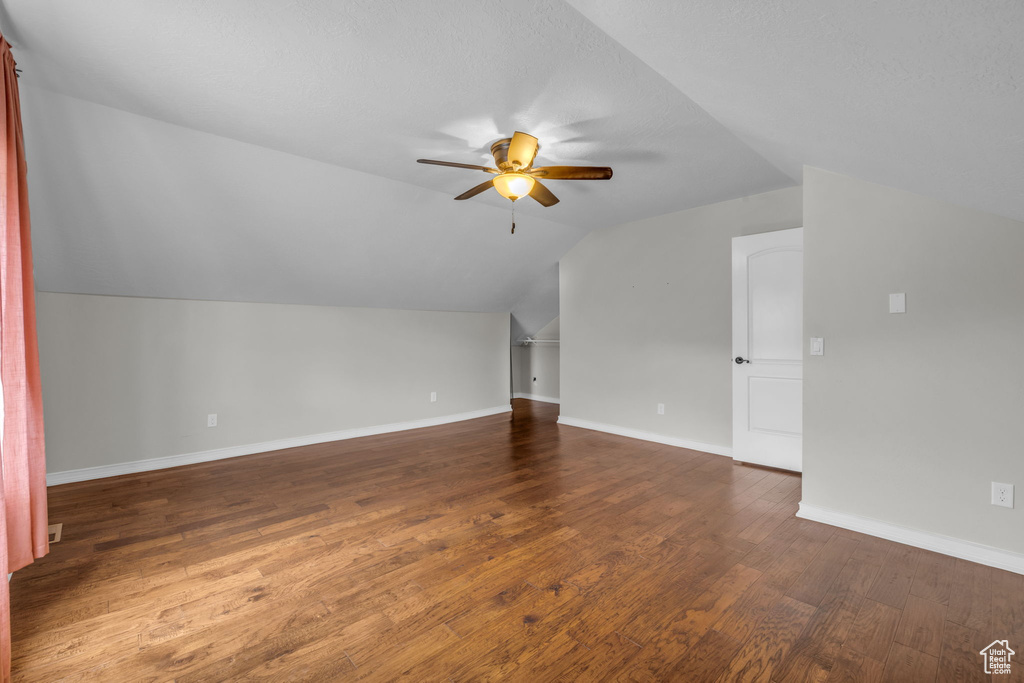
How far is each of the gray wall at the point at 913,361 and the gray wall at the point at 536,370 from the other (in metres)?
5.00

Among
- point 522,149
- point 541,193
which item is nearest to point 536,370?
point 541,193

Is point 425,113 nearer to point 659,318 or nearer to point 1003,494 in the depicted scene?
point 659,318

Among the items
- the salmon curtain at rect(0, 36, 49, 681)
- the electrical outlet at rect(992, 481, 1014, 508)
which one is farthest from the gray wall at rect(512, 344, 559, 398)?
the salmon curtain at rect(0, 36, 49, 681)

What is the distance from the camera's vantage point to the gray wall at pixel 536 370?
7863 millimetres

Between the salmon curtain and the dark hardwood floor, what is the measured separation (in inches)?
14.6

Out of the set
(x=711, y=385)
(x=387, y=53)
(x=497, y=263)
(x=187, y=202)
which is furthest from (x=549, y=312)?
(x=387, y=53)

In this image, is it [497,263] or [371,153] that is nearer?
[371,153]

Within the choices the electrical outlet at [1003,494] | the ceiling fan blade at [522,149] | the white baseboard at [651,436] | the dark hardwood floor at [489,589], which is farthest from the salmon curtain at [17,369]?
the white baseboard at [651,436]

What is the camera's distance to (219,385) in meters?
4.48

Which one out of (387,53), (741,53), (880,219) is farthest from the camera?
(880,219)

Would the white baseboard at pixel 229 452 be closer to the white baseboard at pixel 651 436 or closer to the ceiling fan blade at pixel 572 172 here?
the white baseboard at pixel 651 436

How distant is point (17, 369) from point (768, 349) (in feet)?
16.1

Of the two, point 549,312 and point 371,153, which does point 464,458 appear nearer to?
point 371,153

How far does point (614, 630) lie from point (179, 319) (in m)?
4.58
